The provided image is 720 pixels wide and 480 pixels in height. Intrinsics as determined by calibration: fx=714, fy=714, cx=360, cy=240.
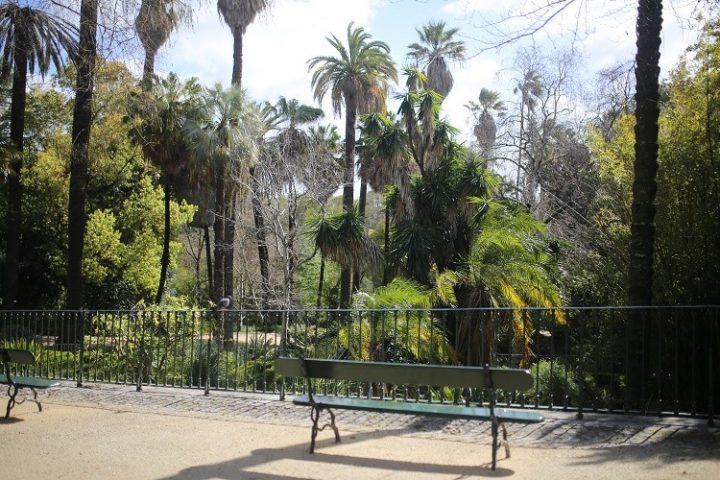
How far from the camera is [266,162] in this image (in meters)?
25.9

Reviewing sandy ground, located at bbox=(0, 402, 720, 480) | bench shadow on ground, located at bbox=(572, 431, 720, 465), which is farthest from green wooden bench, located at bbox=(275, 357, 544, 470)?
bench shadow on ground, located at bbox=(572, 431, 720, 465)

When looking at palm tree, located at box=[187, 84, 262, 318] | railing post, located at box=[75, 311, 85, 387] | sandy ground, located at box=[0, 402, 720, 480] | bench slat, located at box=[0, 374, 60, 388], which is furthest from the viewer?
palm tree, located at box=[187, 84, 262, 318]

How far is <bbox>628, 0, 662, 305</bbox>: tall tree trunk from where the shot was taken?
8.00m

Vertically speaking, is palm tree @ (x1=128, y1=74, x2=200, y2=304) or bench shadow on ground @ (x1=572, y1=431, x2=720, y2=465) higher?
palm tree @ (x1=128, y1=74, x2=200, y2=304)

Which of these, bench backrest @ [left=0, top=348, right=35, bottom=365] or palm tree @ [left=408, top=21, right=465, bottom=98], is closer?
bench backrest @ [left=0, top=348, right=35, bottom=365]

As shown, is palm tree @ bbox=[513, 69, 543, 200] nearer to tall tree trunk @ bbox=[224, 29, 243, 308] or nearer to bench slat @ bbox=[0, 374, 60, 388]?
tall tree trunk @ bbox=[224, 29, 243, 308]

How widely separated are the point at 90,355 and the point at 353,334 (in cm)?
488

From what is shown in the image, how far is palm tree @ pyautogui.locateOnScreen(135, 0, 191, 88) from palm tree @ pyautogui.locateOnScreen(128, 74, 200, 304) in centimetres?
2083

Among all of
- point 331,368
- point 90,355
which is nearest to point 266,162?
point 90,355

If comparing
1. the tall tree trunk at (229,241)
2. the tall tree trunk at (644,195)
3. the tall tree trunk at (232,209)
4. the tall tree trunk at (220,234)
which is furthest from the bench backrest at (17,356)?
the tall tree trunk at (229,241)

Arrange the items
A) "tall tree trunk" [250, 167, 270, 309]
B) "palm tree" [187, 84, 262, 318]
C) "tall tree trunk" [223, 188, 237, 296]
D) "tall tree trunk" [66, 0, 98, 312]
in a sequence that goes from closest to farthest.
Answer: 1. "tall tree trunk" [66, 0, 98, 312]
2. "tall tree trunk" [250, 167, 270, 309]
3. "palm tree" [187, 84, 262, 318]
4. "tall tree trunk" [223, 188, 237, 296]

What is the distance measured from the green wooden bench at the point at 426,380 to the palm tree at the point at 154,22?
4513 millimetres

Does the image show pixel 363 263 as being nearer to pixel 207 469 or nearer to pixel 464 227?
pixel 464 227

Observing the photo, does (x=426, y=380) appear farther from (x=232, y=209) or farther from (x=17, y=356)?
(x=232, y=209)
